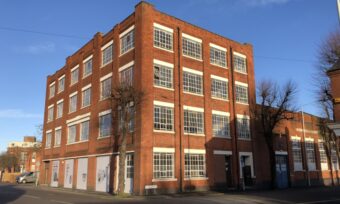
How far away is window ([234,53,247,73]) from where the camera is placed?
120 feet

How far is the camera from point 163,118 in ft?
92.5

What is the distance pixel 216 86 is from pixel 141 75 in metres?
9.18

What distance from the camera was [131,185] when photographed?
26.6 metres

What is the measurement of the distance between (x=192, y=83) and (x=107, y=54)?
8904 mm

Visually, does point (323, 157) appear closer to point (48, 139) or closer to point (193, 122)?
point (193, 122)

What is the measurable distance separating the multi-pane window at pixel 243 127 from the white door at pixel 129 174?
1205 cm

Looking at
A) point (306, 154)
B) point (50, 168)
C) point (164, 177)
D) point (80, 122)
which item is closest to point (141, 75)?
point (164, 177)

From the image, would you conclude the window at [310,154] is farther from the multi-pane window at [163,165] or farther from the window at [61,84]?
the window at [61,84]

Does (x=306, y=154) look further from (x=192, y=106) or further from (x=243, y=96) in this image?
(x=192, y=106)

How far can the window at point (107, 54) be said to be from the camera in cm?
3316

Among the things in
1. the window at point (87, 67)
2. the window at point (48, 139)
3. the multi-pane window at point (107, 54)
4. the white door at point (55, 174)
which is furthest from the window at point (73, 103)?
the window at point (48, 139)

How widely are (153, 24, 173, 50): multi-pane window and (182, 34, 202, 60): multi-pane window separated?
1.66 m

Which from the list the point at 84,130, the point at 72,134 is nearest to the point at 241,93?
the point at 84,130

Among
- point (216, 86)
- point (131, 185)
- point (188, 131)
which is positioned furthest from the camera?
point (216, 86)
